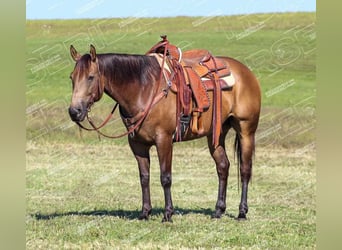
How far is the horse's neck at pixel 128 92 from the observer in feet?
25.4

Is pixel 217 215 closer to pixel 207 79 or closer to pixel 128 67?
pixel 207 79

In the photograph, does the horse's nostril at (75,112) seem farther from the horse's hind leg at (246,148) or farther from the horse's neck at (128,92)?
the horse's hind leg at (246,148)

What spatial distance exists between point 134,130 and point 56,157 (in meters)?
8.34

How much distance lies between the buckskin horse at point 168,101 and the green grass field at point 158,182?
0.79 meters

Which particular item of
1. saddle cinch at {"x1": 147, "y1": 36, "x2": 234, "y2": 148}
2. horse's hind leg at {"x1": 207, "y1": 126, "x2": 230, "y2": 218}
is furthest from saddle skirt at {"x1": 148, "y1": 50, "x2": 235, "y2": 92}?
horse's hind leg at {"x1": 207, "y1": 126, "x2": 230, "y2": 218}

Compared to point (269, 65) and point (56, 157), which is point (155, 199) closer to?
point (56, 157)

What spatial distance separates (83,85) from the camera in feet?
23.8

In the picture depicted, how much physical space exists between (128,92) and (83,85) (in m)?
0.76

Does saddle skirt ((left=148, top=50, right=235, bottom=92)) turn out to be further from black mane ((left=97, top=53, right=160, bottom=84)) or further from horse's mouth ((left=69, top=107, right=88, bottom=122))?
horse's mouth ((left=69, top=107, right=88, bottom=122))

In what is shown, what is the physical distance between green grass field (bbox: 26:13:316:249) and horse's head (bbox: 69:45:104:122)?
4.64 ft

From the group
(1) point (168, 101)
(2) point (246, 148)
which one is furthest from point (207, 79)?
(2) point (246, 148)

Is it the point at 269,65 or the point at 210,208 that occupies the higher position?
the point at 210,208

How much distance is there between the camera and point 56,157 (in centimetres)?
1586
